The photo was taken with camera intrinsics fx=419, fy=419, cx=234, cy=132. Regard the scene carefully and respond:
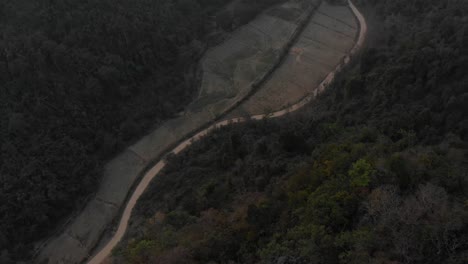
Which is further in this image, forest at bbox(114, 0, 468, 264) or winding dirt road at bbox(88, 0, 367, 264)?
winding dirt road at bbox(88, 0, 367, 264)

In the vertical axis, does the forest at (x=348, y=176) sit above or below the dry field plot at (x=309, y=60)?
above

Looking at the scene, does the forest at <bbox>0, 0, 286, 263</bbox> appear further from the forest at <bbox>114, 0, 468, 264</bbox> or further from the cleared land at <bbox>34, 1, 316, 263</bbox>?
the forest at <bbox>114, 0, 468, 264</bbox>

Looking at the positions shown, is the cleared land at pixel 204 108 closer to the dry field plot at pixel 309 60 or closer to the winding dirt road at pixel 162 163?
the winding dirt road at pixel 162 163

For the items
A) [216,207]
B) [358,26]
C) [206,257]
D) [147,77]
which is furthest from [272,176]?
[358,26]

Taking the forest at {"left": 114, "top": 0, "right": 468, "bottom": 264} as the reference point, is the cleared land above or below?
below

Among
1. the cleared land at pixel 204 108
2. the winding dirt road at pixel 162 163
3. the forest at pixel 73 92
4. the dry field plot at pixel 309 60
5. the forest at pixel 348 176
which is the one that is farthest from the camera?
the dry field plot at pixel 309 60

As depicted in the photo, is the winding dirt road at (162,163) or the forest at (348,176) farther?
the winding dirt road at (162,163)

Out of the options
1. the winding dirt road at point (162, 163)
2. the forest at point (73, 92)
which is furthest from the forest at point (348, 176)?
the forest at point (73, 92)

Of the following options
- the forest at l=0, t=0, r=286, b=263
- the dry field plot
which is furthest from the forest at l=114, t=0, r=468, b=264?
the forest at l=0, t=0, r=286, b=263
